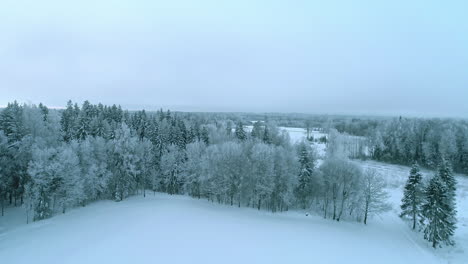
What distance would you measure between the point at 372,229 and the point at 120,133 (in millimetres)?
32686

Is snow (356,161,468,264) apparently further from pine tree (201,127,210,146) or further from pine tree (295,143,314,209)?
pine tree (201,127,210,146)

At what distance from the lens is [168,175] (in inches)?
1432

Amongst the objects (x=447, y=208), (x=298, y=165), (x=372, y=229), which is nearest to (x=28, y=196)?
(x=298, y=165)

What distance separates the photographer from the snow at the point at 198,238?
690 inches

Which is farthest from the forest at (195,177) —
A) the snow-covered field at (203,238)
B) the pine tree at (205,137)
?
the pine tree at (205,137)

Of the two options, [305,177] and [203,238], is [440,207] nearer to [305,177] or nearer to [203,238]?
[305,177]

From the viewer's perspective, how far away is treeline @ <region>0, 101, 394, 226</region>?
83.9 ft

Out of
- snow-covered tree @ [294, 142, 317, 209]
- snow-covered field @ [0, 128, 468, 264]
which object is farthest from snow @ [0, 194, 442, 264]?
snow-covered tree @ [294, 142, 317, 209]

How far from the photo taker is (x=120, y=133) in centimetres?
3195

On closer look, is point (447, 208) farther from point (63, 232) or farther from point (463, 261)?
point (63, 232)

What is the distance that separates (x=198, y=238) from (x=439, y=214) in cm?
2239

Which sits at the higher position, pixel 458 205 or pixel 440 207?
pixel 440 207

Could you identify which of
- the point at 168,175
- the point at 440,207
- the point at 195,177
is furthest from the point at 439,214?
the point at 168,175

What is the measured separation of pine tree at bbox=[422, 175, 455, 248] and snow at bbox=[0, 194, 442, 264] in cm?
202
